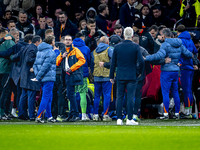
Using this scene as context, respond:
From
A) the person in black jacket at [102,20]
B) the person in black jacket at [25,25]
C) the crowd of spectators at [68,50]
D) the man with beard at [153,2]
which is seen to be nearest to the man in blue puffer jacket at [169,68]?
the crowd of spectators at [68,50]

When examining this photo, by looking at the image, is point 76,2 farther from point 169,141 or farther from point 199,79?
point 169,141

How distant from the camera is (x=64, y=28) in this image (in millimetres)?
14352

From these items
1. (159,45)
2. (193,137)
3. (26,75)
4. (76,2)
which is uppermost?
(76,2)

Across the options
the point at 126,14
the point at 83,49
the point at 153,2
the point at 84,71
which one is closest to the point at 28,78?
the point at 84,71

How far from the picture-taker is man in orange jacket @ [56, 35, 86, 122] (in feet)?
35.4

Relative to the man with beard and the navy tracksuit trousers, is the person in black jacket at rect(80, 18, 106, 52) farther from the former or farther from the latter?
the man with beard

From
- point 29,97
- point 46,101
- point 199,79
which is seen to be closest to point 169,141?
point 46,101

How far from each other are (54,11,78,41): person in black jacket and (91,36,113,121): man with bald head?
302 cm

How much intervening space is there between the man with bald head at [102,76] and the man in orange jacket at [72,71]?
522 mm

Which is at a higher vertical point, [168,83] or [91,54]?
[91,54]

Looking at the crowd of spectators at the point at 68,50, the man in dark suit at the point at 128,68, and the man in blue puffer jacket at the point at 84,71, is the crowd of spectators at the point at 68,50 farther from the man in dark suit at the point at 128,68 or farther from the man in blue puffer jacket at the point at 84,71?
the man in dark suit at the point at 128,68

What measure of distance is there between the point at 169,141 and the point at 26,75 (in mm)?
5869

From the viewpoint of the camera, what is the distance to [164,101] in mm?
11062

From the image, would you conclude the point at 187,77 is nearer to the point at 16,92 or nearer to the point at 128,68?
the point at 128,68
